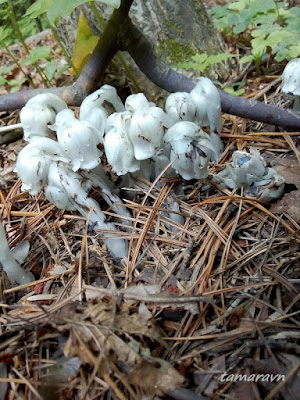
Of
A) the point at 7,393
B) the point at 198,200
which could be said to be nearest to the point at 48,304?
the point at 7,393

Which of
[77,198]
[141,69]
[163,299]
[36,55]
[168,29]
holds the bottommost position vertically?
[163,299]

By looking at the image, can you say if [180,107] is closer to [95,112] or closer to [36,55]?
[95,112]

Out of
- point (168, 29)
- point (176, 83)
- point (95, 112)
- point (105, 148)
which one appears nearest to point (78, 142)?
point (105, 148)

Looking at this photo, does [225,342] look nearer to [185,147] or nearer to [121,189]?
[185,147]

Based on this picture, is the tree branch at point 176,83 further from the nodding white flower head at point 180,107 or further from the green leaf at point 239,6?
the green leaf at point 239,6

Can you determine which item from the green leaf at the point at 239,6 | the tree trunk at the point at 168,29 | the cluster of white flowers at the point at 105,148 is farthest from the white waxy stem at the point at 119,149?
the green leaf at the point at 239,6

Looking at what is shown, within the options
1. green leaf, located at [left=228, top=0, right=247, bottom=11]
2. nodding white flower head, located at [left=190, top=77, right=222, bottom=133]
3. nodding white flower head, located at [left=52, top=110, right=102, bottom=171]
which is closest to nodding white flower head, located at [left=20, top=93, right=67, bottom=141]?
nodding white flower head, located at [left=52, top=110, right=102, bottom=171]

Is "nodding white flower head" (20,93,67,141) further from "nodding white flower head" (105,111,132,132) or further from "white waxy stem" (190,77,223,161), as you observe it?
"white waxy stem" (190,77,223,161)
